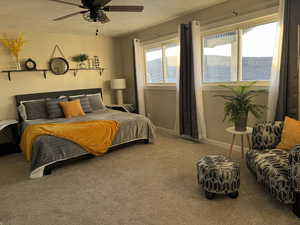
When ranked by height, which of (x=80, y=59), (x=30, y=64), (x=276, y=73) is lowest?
(x=276, y=73)

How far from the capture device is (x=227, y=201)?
2.11 meters

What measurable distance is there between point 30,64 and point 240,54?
408 centimetres

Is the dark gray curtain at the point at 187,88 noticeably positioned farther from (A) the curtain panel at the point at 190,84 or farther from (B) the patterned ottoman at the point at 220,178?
(B) the patterned ottoman at the point at 220,178

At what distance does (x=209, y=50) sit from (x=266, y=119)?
154 centimetres

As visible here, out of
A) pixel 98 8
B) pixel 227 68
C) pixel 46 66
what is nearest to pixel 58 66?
pixel 46 66

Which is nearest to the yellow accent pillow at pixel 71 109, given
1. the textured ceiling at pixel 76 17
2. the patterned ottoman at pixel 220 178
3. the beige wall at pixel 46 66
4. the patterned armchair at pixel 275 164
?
the beige wall at pixel 46 66

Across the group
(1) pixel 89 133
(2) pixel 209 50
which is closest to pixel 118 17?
(2) pixel 209 50

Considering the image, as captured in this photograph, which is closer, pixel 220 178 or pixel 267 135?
pixel 220 178

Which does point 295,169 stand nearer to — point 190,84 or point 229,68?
point 229,68

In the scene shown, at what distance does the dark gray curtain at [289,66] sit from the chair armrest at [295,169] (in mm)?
1037

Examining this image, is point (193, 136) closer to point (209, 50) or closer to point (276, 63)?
point (209, 50)

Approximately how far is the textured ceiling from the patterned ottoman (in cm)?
242

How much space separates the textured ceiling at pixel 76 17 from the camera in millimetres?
2967

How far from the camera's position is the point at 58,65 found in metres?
4.76
